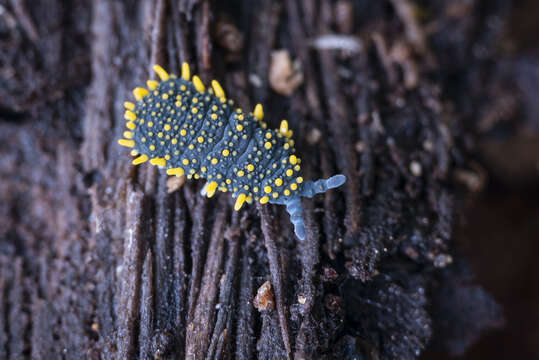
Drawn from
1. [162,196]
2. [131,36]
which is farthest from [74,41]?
[162,196]

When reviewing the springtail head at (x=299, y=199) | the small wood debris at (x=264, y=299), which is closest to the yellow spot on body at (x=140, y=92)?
the springtail head at (x=299, y=199)

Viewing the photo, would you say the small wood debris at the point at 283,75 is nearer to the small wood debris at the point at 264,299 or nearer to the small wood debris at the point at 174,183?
the small wood debris at the point at 174,183

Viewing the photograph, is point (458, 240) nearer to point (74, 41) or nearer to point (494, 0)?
point (494, 0)

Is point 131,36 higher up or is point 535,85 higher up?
point 131,36

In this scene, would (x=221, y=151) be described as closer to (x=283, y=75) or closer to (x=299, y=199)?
(x=299, y=199)

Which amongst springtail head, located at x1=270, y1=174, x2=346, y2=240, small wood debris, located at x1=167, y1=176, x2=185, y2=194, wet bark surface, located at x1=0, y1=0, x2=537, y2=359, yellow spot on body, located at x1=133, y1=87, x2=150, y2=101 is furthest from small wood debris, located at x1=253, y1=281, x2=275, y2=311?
yellow spot on body, located at x1=133, y1=87, x2=150, y2=101

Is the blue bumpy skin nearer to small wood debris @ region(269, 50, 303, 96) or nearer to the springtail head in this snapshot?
the springtail head
